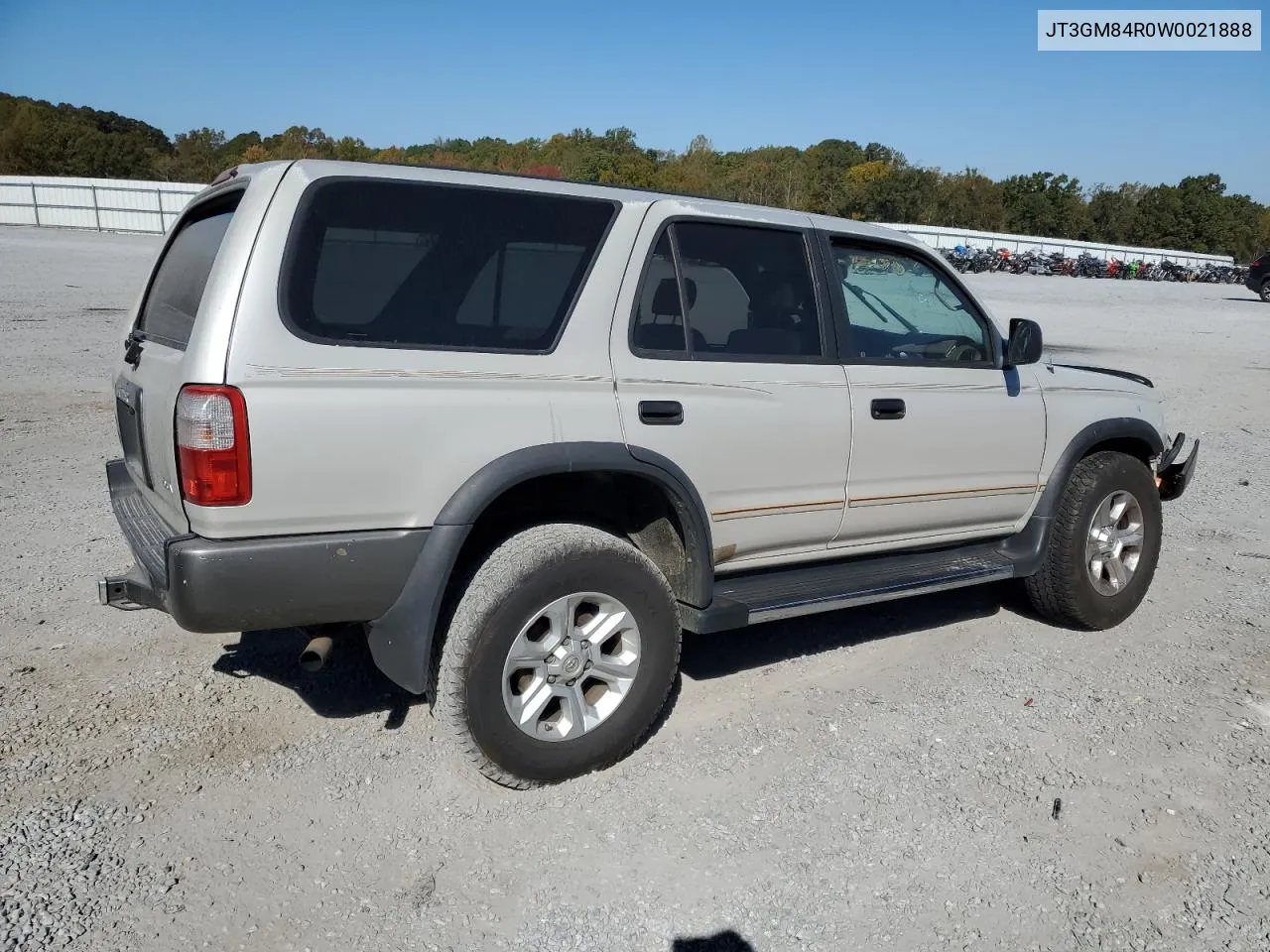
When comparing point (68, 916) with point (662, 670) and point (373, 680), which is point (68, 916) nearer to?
point (373, 680)

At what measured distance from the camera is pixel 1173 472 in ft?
17.4

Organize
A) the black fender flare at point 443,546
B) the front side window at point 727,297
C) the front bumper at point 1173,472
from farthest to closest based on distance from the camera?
1. the front bumper at point 1173,472
2. the front side window at point 727,297
3. the black fender flare at point 443,546

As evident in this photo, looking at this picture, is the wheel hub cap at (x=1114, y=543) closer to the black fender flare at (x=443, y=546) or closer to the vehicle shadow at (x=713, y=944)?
the black fender flare at (x=443, y=546)

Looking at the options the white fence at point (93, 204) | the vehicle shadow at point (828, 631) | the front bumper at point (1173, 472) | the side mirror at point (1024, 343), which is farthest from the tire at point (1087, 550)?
the white fence at point (93, 204)

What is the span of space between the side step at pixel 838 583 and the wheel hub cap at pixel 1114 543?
1.87 ft

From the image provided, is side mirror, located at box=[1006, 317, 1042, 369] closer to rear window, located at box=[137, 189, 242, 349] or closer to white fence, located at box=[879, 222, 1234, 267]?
rear window, located at box=[137, 189, 242, 349]

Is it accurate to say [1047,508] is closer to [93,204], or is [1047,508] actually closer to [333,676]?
[333,676]

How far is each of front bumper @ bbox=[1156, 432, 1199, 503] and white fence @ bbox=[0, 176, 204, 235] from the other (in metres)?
41.9

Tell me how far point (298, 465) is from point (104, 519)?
3.74 m

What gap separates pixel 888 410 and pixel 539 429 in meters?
1.57

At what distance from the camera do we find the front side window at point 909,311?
13.9 feet

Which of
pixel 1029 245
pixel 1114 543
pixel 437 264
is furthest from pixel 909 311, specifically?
A: pixel 1029 245

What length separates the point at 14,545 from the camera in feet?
17.5

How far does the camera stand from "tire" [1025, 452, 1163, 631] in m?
4.70
